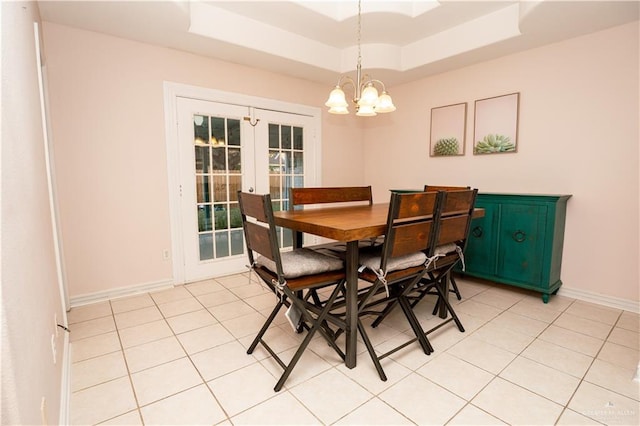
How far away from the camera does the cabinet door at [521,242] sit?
2.69m

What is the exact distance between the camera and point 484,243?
3.03 metres

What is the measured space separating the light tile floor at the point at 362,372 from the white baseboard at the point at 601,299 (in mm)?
160

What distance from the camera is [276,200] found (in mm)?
3879

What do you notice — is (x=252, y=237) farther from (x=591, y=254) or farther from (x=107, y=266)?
(x=591, y=254)

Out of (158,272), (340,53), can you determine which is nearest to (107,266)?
(158,272)

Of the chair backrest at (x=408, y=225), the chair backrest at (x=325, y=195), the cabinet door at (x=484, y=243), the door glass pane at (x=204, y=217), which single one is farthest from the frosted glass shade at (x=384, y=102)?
the door glass pane at (x=204, y=217)

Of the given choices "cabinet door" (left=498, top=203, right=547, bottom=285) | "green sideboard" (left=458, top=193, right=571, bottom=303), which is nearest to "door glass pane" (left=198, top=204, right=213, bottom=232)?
"green sideboard" (left=458, top=193, right=571, bottom=303)

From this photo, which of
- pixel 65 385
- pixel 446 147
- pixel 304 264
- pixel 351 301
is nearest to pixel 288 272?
pixel 304 264

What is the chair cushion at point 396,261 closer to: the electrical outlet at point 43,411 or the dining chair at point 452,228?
the dining chair at point 452,228

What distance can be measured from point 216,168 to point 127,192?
2.80 ft

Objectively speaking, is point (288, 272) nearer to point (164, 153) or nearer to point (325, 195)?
point (325, 195)

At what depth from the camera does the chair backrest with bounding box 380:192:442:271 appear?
5.10 ft

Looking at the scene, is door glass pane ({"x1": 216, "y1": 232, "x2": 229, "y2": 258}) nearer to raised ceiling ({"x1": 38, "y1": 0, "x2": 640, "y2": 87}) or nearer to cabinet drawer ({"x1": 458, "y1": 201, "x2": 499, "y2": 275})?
raised ceiling ({"x1": 38, "y1": 0, "x2": 640, "y2": 87})

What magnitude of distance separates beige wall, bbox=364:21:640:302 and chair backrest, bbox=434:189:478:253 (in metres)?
1.52
